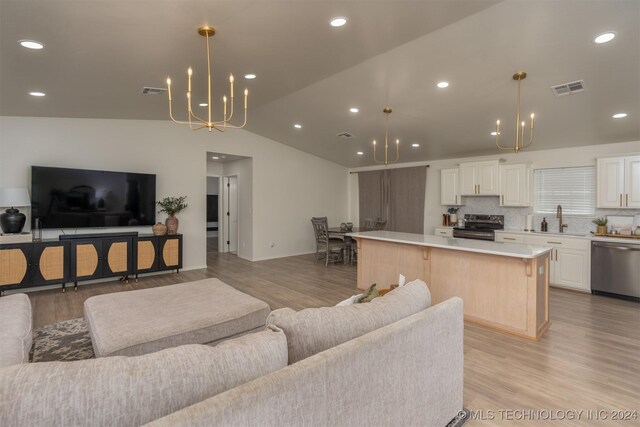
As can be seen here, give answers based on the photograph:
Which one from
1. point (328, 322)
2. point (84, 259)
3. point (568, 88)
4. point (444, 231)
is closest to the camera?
point (328, 322)

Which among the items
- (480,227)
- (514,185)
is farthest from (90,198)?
(514,185)

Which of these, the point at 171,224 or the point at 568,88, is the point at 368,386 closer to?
the point at 568,88

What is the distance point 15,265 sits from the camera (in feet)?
14.4

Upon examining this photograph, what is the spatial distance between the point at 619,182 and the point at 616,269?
1.32 m

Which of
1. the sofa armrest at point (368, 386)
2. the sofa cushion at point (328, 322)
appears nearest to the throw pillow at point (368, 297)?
the sofa cushion at point (328, 322)

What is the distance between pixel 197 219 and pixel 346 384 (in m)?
5.95

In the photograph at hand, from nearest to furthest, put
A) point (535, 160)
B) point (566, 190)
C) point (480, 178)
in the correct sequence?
point (566, 190)
point (535, 160)
point (480, 178)

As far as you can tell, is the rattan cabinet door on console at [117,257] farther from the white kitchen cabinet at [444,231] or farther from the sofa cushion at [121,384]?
the white kitchen cabinet at [444,231]

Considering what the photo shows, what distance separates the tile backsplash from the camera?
205 inches

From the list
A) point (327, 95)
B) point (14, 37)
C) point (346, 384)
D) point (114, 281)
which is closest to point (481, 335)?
point (346, 384)

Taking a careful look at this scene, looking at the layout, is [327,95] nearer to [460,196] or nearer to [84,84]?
[84,84]

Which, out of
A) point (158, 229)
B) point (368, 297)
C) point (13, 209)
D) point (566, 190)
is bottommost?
point (368, 297)

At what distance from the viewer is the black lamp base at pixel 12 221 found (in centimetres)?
441

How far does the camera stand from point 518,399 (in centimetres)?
224
